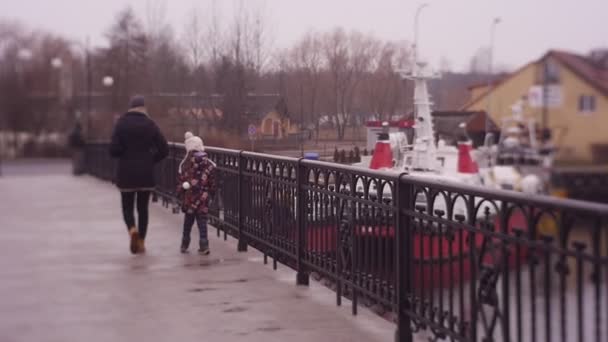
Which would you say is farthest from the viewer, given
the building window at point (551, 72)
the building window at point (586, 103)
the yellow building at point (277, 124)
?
the yellow building at point (277, 124)

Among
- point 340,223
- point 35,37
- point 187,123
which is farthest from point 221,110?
point 35,37

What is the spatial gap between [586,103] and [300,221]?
4.76 m

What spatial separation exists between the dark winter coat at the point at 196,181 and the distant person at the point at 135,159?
20.7 inches

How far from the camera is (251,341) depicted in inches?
240

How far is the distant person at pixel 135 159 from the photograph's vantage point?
33.2 ft

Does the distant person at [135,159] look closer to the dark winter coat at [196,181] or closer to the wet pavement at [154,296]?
the wet pavement at [154,296]

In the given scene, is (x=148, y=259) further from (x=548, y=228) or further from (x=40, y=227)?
(x=548, y=228)

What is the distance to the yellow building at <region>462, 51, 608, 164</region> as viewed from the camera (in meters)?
3.08

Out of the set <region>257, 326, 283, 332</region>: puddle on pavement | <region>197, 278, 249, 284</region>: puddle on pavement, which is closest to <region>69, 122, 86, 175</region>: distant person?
<region>197, 278, 249, 284</region>: puddle on pavement

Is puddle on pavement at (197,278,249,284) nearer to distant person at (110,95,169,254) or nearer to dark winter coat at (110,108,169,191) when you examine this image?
distant person at (110,95,169,254)

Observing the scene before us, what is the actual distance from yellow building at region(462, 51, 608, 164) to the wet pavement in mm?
2895

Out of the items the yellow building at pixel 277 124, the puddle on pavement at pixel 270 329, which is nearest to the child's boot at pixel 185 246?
the yellow building at pixel 277 124

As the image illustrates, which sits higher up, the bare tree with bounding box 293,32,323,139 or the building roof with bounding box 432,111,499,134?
the bare tree with bounding box 293,32,323,139

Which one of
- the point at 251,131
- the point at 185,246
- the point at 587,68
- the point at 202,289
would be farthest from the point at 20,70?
the point at 587,68
